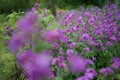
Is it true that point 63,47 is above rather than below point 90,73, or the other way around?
below

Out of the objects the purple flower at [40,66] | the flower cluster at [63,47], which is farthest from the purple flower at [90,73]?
the purple flower at [40,66]

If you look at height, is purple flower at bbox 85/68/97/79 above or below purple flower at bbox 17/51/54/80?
below

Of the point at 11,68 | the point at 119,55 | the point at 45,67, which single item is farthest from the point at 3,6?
the point at 45,67

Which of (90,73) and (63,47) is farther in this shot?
(63,47)

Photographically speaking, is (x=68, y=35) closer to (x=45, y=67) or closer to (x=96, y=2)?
(x=45, y=67)

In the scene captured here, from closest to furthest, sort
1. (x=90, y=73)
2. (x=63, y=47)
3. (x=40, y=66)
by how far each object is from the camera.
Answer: (x=40, y=66) < (x=90, y=73) < (x=63, y=47)

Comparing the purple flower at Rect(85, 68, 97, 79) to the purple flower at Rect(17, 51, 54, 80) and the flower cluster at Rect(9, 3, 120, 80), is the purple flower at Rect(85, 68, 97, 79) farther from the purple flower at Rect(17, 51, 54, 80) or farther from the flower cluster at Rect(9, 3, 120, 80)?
the purple flower at Rect(17, 51, 54, 80)

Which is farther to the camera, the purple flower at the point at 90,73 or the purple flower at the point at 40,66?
the purple flower at the point at 90,73

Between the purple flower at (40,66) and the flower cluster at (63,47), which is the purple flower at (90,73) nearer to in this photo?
the flower cluster at (63,47)

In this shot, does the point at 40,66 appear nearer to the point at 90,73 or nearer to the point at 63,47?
the point at 90,73

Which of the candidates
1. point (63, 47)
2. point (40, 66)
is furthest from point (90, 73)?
point (63, 47)

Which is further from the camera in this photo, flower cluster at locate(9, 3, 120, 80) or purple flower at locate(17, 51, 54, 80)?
flower cluster at locate(9, 3, 120, 80)

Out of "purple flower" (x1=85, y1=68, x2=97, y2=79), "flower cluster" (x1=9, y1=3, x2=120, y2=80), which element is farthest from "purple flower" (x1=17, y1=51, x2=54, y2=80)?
"purple flower" (x1=85, y1=68, x2=97, y2=79)

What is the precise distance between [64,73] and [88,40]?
3.11 ft
